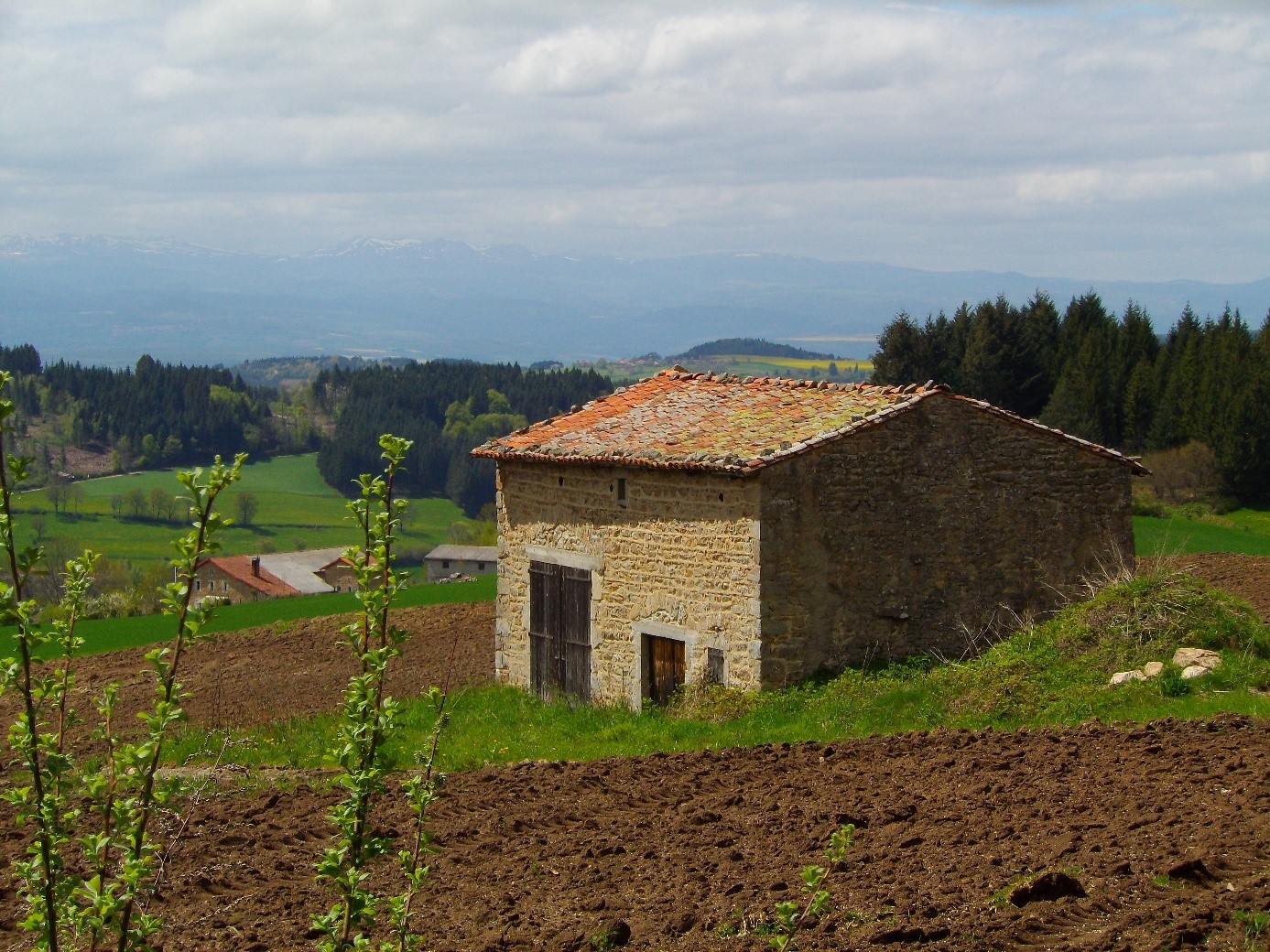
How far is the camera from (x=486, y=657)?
77.9ft

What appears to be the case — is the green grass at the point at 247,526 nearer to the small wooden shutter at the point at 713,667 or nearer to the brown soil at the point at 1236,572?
the brown soil at the point at 1236,572

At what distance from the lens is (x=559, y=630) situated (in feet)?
62.6

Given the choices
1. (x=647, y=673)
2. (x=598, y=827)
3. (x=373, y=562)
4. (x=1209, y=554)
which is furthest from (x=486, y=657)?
(x=373, y=562)

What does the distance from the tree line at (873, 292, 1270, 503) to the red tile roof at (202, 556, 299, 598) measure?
3100 centimetres

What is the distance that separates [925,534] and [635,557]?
3.77 meters

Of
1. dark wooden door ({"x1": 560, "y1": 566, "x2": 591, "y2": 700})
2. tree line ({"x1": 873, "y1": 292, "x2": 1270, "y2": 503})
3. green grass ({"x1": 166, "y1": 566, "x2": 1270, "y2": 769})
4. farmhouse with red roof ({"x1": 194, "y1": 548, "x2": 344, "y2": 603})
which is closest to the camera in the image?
green grass ({"x1": 166, "y1": 566, "x2": 1270, "y2": 769})

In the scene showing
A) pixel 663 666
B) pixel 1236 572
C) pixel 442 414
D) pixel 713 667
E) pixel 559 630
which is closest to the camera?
pixel 713 667

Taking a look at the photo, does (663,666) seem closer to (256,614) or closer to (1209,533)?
(256,614)

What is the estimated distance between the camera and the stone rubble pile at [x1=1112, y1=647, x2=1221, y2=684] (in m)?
13.9

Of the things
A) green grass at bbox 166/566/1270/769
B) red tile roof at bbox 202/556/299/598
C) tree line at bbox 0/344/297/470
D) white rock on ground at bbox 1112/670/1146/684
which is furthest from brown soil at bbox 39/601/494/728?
tree line at bbox 0/344/297/470

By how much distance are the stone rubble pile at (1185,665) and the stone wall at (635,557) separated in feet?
14.2

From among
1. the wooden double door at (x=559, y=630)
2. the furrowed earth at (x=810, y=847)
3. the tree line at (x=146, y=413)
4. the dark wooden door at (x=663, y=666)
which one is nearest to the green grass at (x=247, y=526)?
the tree line at (x=146, y=413)

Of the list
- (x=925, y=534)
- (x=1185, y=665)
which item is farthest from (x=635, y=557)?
(x=1185, y=665)

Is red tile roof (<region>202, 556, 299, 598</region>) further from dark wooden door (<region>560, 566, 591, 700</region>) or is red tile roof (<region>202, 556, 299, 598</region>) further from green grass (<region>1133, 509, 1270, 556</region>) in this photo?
dark wooden door (<region>560, 566, 591, 700</region>)
